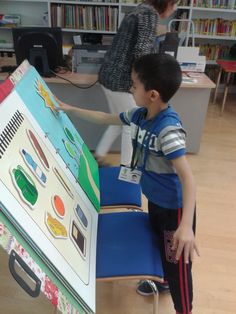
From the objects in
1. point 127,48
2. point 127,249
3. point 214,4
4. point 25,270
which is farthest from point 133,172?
point 214,4

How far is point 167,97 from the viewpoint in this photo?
1.09m

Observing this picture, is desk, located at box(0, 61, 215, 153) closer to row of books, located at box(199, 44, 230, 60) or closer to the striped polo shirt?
the striped polo shirt

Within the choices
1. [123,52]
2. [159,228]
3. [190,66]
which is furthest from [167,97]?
[190,66]

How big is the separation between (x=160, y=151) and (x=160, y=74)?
26cm

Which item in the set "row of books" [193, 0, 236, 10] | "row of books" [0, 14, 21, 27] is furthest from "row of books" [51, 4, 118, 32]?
"row of books" [193, 0, 236, 10]

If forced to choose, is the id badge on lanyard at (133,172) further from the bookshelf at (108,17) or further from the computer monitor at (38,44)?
the bookshelf at (108,17)

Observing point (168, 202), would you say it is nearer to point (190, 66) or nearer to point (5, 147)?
point (5, 147)

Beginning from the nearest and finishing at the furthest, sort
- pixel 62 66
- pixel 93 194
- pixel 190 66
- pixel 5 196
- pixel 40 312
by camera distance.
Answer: pixel 5 196 < pixel 93 194 < pixel 40 312 < pixel 62 66 < pixel 190 66

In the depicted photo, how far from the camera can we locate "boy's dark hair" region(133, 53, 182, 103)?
3.46 feet

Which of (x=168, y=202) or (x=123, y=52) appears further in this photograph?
(x=123, y=52)

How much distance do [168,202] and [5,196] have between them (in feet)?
2.13

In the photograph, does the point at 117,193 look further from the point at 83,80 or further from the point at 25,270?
the point at 83,80

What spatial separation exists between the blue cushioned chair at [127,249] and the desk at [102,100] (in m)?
1.31

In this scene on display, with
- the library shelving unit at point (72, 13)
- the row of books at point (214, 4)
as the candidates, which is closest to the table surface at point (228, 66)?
the row of books at point (214, 4)
